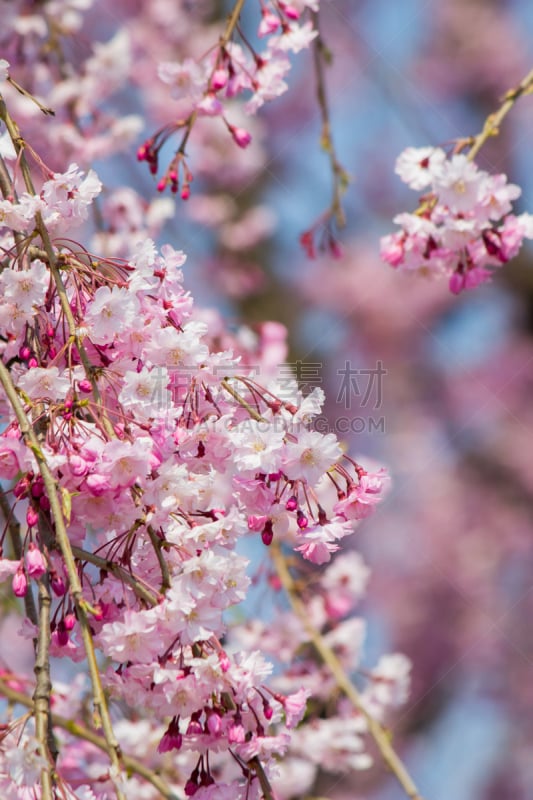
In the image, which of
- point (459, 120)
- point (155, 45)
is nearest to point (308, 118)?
point (459, 120)

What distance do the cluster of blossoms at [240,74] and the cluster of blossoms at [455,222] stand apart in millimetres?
424

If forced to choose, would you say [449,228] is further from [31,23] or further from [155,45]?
[155,45]

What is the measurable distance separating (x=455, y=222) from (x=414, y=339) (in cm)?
593

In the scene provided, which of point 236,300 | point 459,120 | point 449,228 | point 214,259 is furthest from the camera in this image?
point 459,120

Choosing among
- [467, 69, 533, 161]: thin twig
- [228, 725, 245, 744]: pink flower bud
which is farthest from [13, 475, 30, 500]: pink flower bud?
[467, 69, 533, 161]: thin twig

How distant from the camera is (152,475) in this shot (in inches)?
59.8

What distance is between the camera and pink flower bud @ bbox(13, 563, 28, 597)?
1.49m

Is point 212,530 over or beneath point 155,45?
beneath

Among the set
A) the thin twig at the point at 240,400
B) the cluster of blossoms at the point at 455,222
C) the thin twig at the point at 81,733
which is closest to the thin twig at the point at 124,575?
the thin twig at the point at 240,400

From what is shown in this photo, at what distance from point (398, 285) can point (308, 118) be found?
1615 millimetres

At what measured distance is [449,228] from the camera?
90.1 inches

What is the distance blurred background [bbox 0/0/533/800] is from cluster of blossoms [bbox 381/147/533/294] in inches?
111

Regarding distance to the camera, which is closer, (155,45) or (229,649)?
(229,649)

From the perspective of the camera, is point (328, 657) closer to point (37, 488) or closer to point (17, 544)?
point (17, 544)
